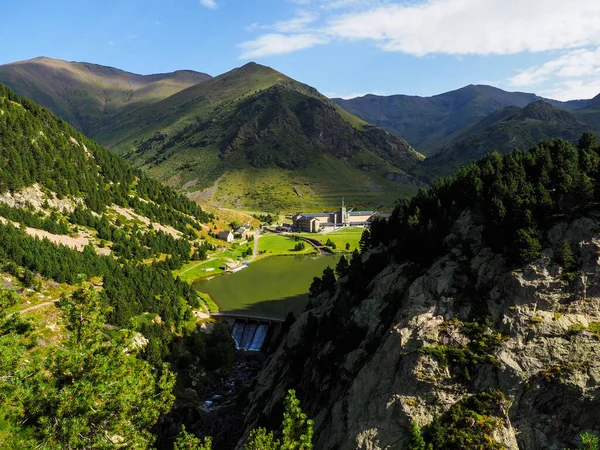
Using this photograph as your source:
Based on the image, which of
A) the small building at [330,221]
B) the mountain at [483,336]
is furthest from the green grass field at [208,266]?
the mountain at [483,336]

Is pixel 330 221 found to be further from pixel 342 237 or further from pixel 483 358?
pixel 483 358

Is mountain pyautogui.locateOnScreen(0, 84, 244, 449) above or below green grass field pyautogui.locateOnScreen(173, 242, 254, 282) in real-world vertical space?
above

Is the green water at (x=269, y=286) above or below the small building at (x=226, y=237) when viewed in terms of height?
below

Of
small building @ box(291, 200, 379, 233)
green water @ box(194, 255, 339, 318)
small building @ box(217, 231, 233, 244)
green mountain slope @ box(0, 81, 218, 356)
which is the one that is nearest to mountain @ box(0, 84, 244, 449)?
green mountain slope @ box(0, 81, 218, 356)

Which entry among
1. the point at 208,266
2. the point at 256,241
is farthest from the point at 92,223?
the point at 256,241

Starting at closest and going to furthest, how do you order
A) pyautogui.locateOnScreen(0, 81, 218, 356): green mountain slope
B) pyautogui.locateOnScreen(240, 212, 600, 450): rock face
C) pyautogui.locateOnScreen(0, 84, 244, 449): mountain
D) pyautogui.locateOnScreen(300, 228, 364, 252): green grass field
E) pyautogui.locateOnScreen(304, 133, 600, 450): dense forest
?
pyautogui.locateOnScreen(0, 84, 244, 449): mountain < pyautogui.locateOnScreen(240, 212, 600, 450): rock face < pyautogui.locateOnScreen(304, 133, 600, 450): dense forest < pyautogui.locateOnScreen(0, 81, 218, 356): green mountain slope < pyautogui.locateOnScreen(300, 228, 364, 252): green grass field

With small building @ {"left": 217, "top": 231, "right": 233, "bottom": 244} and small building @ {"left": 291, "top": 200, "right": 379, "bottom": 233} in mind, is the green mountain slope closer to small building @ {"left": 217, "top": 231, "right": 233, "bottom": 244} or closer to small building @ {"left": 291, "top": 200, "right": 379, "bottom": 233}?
small building @ {"left": 217, "top": 231, "right": 233, "bottom": 244}

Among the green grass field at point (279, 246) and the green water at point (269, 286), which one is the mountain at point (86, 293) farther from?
the green grass field at point (279, 246)
